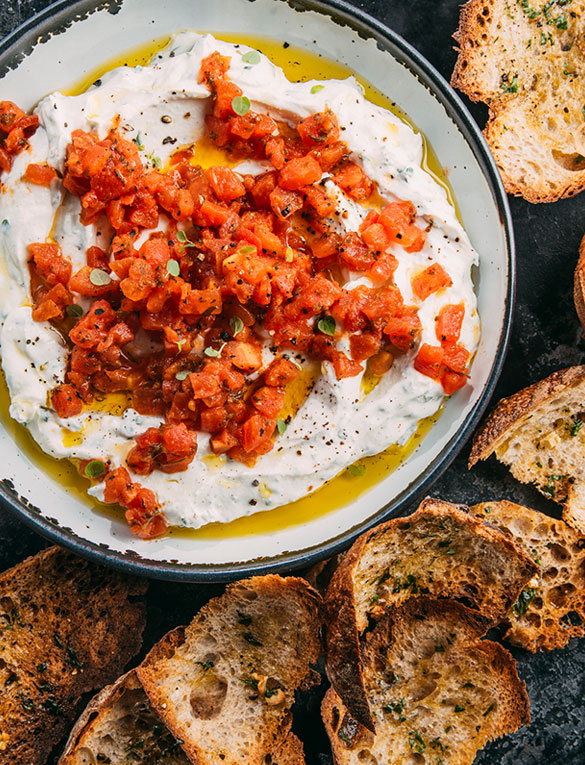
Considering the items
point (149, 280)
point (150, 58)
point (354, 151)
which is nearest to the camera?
point (149, 280)

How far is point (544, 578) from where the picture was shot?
439cm

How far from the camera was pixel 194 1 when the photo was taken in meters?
4.02

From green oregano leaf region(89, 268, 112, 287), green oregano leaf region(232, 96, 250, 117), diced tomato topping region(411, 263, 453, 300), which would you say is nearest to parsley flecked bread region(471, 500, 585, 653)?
diced tomato topping region(411, 263, 453, 300)

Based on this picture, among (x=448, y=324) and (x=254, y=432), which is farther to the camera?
(x=448, y=324)

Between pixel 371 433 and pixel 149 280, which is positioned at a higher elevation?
pixel 149 280

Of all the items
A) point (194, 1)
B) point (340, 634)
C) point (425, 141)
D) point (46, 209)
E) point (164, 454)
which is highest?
point (194, 1)

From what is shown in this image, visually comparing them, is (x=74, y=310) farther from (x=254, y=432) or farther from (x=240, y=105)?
(x=240, y=105)

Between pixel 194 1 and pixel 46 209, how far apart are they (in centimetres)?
141

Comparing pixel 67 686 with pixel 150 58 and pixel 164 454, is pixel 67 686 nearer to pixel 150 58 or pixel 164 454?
pixel 164 454

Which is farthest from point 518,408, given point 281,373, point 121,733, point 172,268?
point 121,733

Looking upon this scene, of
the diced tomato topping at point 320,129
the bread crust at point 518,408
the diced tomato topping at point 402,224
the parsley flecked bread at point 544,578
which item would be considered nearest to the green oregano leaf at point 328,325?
the diced tomato topping at point 402,224

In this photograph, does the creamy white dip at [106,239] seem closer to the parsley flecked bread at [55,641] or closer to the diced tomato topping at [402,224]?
the diced tomato topping at [402,224]

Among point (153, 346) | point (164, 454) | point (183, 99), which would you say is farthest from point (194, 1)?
point (164, 454)

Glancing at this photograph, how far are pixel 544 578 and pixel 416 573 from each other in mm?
806
